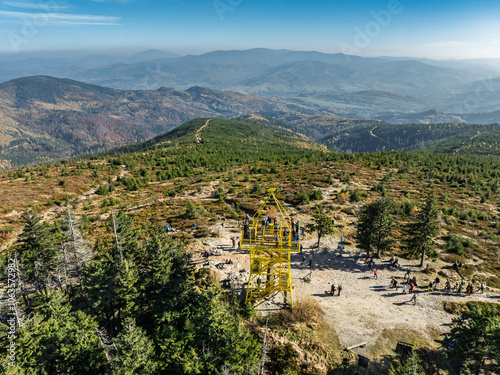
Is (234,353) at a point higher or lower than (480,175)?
higher

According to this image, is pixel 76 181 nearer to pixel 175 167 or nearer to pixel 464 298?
pixel 175 167

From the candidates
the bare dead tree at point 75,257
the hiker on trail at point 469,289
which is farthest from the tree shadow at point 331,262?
the bare dead tree at point 75,257

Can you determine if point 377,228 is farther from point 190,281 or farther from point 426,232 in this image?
point 190,281

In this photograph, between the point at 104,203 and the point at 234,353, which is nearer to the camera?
the point at 234,353

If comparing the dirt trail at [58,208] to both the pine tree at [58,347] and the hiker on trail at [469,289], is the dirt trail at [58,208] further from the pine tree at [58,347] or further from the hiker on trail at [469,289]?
the hiker on trail at [469,289]

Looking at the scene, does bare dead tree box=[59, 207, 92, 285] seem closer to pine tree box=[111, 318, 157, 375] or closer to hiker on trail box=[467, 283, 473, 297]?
pine tree box=[111, 318, 157, 375]

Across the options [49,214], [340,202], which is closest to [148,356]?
[340,202]

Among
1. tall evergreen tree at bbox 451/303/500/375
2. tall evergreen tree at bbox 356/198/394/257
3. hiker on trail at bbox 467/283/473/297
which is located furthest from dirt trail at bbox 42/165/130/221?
hiker on trail at bbox 467/283/473/297

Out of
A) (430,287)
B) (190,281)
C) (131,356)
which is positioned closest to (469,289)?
(430,287)
